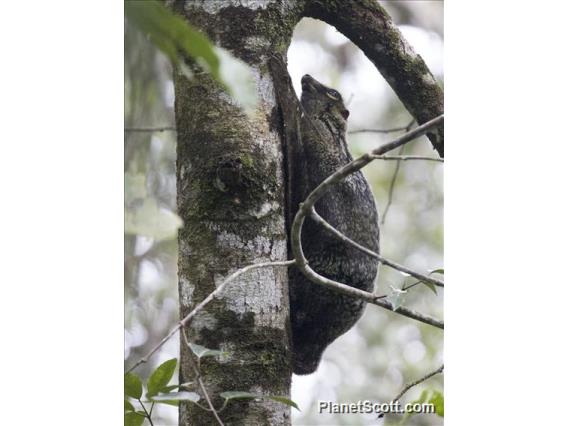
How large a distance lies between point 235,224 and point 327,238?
2.34ft

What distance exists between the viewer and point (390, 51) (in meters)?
2.46

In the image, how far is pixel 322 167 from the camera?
2.60 metres

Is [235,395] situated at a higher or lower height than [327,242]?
lower

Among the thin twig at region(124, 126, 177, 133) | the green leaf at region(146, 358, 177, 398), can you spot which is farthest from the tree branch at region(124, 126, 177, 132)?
the green leaf at region(146, 358, 177, 398)

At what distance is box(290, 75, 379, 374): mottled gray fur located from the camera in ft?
8.38

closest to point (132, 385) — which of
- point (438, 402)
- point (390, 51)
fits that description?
point (438, 402)

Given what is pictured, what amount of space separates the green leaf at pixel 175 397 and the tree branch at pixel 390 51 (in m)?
1.18

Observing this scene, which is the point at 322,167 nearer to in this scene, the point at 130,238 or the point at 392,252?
the point at 130,238

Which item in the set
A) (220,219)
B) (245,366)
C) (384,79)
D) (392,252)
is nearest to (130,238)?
(220,219)

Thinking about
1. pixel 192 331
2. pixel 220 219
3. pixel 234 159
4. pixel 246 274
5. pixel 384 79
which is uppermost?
pixel 384 79

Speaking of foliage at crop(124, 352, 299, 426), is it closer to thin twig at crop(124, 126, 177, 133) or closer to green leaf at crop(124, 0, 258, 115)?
thin twig at crop(124, 126, 177, 133)

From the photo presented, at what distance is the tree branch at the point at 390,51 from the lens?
2428mm

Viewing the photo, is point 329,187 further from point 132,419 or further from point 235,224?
point 132,419

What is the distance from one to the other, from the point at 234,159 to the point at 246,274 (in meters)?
0.32
